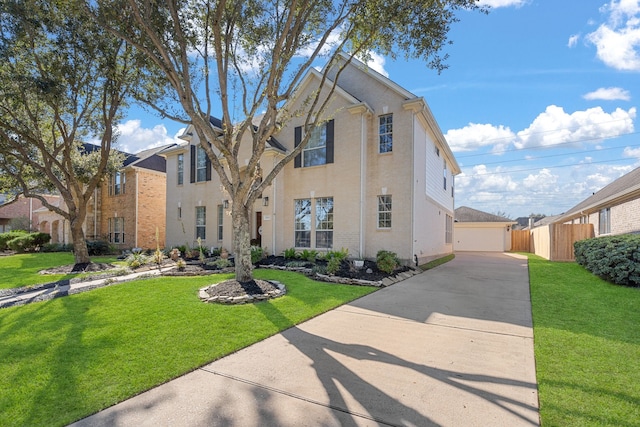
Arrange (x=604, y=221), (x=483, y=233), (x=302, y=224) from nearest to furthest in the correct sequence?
(x=302, y=224) < (x=604, y=221) < (x=483, y=233)

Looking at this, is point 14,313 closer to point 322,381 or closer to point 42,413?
point 42,413

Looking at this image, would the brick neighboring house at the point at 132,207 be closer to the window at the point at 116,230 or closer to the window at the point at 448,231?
the window at the point at 116,230

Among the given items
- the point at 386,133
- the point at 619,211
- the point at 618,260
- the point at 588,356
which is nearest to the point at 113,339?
the point at 588,356

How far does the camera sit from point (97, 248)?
64.6ft

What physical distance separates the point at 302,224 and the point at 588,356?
1118 centimetres

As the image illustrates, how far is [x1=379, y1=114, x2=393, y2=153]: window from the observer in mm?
13000

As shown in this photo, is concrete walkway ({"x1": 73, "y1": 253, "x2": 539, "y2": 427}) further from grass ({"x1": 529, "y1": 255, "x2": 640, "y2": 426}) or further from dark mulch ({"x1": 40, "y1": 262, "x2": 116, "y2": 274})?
dark mulch ({"x1": 40, "y1": 262, "x2": 116, "y2": 274})

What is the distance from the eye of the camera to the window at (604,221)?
15.6m

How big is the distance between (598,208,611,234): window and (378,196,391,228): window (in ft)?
37.0

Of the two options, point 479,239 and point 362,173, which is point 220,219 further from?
point 479,239

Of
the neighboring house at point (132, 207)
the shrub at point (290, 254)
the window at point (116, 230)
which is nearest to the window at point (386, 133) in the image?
the shrub at point (290, 254)

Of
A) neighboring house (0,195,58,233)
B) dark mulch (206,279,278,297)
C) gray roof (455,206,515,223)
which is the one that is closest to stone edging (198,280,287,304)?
dark mulch (206,279,278,297)

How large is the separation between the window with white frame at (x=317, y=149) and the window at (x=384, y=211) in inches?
119

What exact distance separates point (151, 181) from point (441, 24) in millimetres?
20344
